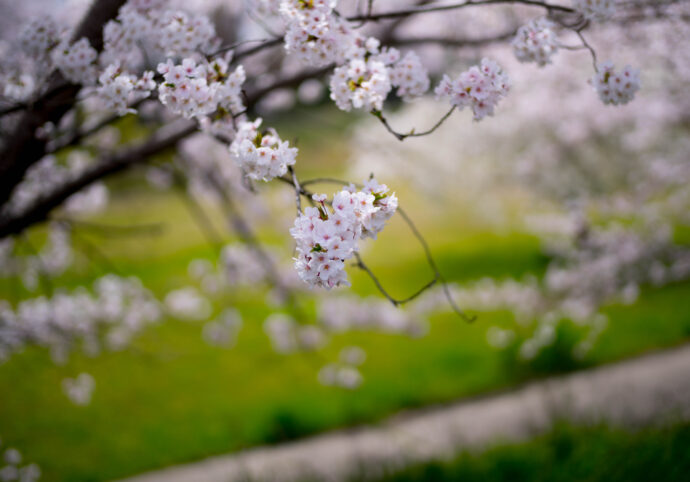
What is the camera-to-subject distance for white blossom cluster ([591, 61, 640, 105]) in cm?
172

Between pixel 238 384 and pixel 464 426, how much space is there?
2564mm

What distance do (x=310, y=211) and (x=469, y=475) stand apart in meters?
2.39

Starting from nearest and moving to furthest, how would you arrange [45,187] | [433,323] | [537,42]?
[537,42] < [45,187] < [433,323]

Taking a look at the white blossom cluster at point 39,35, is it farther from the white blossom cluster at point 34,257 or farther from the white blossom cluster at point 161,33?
the white blossom cluster at point 34,257

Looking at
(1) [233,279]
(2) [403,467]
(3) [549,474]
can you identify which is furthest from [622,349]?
(1) [233,279]

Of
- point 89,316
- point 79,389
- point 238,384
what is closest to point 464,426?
point 238,384

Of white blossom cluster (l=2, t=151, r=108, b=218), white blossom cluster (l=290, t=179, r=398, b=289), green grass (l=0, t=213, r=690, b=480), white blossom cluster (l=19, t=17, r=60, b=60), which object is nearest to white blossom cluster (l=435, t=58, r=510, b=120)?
white blossom cluster (l=290, t=179, r=398, b=289)

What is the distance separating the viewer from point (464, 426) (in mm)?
4051

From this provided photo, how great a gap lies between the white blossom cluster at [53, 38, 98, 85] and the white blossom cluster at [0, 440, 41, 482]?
11.0ft

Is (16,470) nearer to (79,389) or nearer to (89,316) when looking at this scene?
(79,389)

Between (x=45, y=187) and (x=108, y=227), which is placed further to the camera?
(x=45, y=187)

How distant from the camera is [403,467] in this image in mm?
3158

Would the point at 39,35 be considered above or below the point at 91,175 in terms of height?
above

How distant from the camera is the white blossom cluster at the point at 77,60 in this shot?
1779mm
